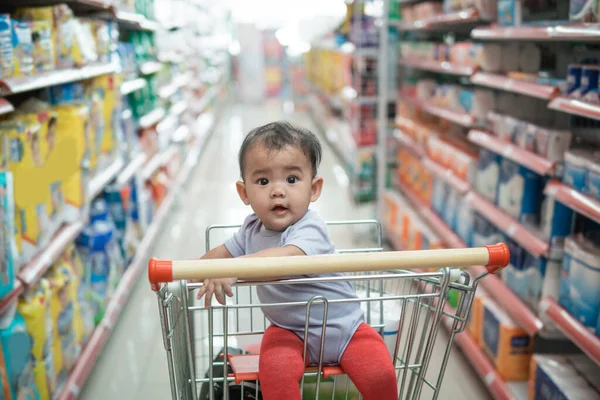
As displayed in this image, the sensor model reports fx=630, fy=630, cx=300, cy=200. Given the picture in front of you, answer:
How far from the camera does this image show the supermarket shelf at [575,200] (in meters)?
2.04

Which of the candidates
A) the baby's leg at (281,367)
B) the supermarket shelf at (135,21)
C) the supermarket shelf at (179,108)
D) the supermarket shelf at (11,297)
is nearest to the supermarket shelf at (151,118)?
the supermarket shelf at (135,21)

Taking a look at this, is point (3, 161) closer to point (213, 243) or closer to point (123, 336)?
point (123, 336)

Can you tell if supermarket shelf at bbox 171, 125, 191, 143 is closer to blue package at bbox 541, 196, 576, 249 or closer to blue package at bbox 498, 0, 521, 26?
blue package at bbox 498, 0, 521, 26

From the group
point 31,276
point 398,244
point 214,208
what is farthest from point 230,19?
point 31,276

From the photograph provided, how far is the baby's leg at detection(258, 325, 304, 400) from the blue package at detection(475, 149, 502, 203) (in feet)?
6.06

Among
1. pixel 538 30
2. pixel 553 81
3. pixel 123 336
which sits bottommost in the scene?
pixel 123 336

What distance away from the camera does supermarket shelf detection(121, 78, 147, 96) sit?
13.4 feet

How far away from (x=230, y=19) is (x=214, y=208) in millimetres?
9621

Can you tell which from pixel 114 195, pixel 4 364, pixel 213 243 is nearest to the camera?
pixel 4 364

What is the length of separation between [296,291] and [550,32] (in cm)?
144

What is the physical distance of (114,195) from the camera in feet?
12.3

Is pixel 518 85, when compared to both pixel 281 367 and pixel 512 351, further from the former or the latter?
pixel 281 367

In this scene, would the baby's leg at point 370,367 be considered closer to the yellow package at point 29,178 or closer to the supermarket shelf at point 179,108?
the yellow package at point 29,178

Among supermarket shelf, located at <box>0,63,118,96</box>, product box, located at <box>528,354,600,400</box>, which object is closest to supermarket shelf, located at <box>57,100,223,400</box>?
supermarket shelf, located at <box>0,63,118,96</box>
